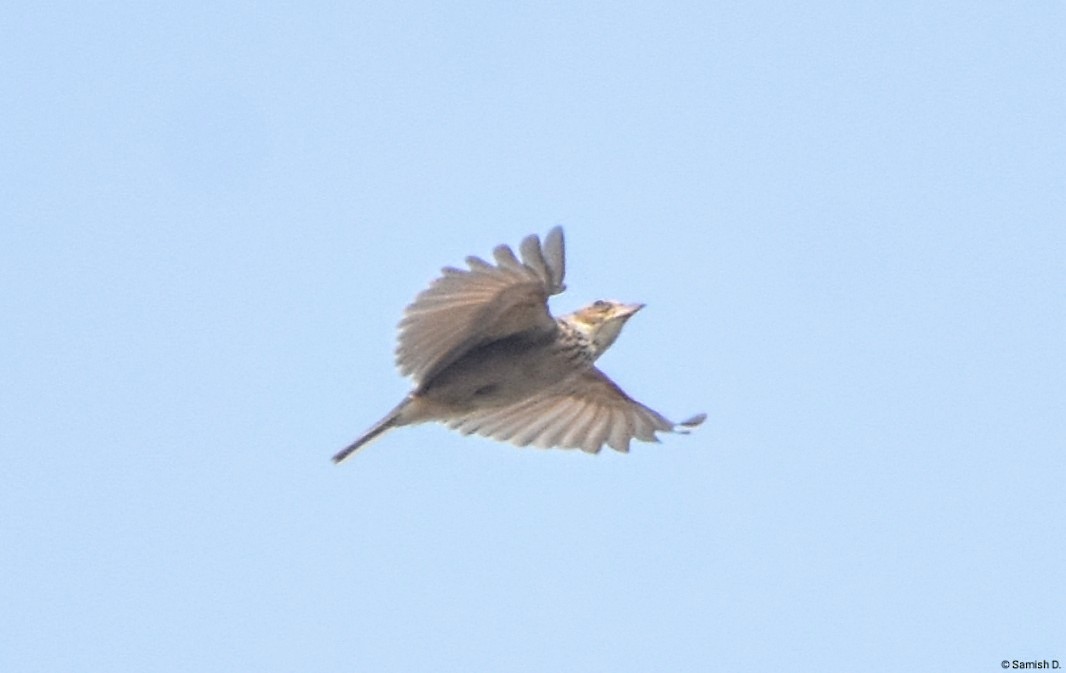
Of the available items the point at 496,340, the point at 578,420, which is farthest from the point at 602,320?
the point at 578,420

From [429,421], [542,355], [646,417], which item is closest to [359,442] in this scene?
[429,421]

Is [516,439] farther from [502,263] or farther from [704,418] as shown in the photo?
[502,263]

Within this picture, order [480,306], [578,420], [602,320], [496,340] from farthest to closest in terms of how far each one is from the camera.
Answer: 1. [578,420]
2. [602,320]
3. [496,340]
4. [480,306]

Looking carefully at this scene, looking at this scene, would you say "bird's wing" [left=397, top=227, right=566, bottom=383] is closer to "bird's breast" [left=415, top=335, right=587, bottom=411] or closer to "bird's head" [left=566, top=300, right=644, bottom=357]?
"bird's breast" [left=415, top=335, right=587, bottom=411]

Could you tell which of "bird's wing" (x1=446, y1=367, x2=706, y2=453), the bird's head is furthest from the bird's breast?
"bird's wing" (x1=446, y1=367, x2=706, y2=453)

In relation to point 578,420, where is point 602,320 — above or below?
above

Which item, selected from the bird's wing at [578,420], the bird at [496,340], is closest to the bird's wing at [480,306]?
the bird at [496,340]

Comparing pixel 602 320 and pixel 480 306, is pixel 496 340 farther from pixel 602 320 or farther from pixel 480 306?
pixel 602 320

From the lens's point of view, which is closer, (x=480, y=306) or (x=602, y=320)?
(x=480, y=306)
